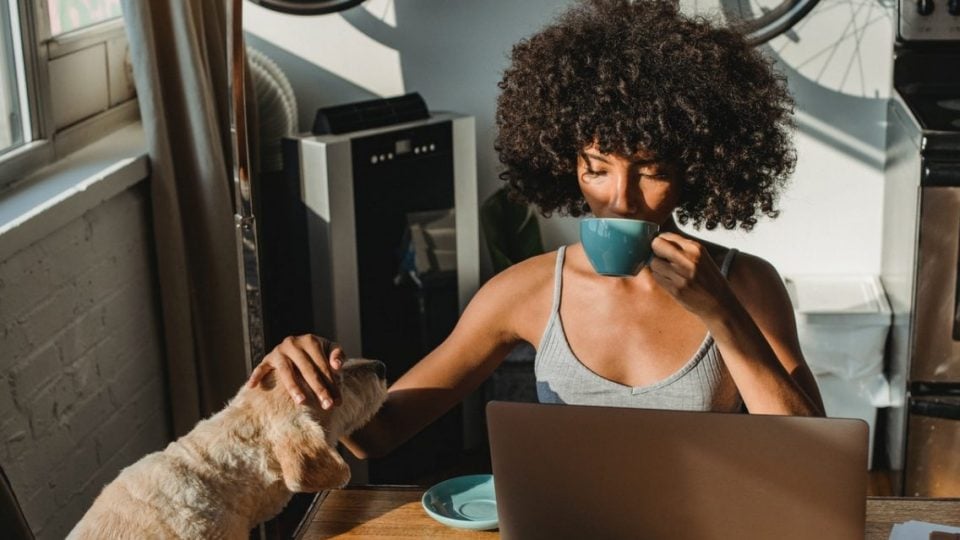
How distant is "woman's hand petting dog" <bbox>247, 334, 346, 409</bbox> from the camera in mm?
1506

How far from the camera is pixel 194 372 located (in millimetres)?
2773

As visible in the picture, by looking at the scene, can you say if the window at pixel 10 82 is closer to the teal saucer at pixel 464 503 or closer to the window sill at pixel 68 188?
the window sill at pixel 68 188

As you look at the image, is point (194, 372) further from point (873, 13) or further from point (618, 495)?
point (873, 13)

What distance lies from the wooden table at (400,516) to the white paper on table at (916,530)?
0.02 meters

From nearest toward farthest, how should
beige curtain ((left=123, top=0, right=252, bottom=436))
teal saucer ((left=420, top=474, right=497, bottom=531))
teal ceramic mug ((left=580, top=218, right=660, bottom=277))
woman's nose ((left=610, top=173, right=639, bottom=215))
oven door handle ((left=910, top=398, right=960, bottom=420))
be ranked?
teal ceramic mug ((left=580, top=218, right=660, bottom=277)) → teal saucer ((left=420, top=474, right=497, bottom=531)) → woman's nose ((left=610, top=173, right=639, bottom=215)) → beige curtain ((left=123, top=0, right=252, bottom=436)) → oven door handle ((left=910, top=398, right=960, bottom=420))

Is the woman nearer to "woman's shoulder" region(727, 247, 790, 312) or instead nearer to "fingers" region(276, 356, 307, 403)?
"woman's shoulder" region(727, 247, 790, 312)

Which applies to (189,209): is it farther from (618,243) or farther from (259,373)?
(618,243)

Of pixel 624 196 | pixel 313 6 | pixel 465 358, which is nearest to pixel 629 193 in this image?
pixel 624 196

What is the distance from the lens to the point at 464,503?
1.52 metres

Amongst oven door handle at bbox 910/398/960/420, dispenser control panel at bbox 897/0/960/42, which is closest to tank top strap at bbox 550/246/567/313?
oven door handle at bbox 910/398/960/420

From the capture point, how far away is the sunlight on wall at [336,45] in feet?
11.2

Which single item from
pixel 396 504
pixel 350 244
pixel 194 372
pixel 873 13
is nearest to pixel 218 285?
pixel 194 372

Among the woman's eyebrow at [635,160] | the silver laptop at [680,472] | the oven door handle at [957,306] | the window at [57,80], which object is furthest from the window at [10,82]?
the oven door handle at [957,306]

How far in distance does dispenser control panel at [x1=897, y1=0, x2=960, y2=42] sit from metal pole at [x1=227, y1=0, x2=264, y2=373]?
2096 millimetres
